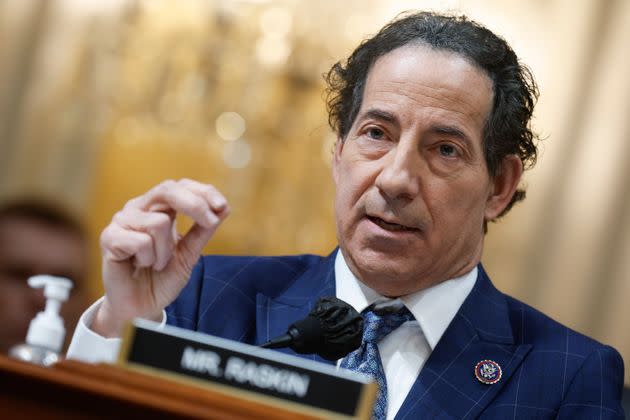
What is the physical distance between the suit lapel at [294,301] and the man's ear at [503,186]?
1.19 feet

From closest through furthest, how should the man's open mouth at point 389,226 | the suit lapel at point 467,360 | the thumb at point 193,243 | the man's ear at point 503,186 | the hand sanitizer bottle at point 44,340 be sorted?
the hand sanitizer bottle at point 44,340
the thumb at point 193,243
the suit lapel at point 467,360
the man's open mouth at point 389,226
the man's ear at point 503,186

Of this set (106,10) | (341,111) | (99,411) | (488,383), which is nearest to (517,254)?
(106,10)

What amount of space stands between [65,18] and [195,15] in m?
0.52

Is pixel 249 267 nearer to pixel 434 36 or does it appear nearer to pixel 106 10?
pixel 434 36

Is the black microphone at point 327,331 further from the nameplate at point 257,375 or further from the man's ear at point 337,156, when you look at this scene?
the man's ear at point 337,156

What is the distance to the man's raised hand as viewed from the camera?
1.67m

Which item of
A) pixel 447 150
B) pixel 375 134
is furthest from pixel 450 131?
pixel 375 134

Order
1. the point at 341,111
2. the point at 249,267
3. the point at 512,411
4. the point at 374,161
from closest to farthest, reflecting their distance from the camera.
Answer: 1. the point at 512,411
2. the point at 374,161
3. the point at 249,267
4. the point at 341,111

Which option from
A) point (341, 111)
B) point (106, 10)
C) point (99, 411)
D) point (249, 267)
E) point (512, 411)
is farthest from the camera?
point (106, 10)

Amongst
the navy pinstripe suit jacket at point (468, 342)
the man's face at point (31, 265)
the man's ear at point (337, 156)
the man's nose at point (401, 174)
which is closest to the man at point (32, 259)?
the man's face at point (31, 265)

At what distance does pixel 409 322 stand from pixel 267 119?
7.92 ft

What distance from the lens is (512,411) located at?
76.1 inches

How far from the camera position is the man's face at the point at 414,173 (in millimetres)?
2004

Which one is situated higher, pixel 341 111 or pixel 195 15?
pixel 195 15
